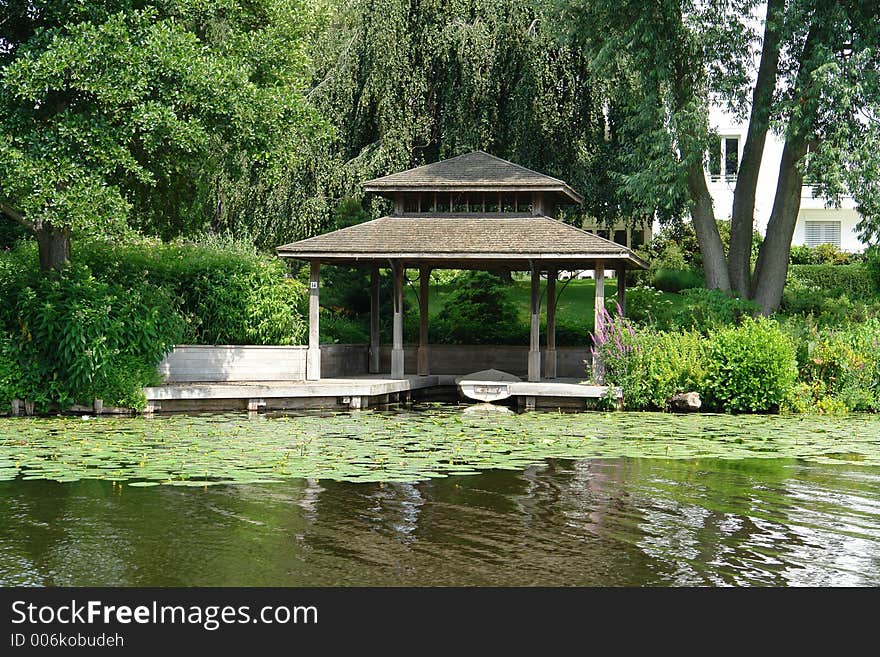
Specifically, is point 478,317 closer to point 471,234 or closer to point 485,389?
point 471,234

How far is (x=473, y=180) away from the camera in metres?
24.6

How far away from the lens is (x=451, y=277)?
3703 cm

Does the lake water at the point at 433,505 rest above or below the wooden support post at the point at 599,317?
below

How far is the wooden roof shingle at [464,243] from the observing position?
22.3 metres

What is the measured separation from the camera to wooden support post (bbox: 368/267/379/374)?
87.0 ft

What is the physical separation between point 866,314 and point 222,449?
60.0ft

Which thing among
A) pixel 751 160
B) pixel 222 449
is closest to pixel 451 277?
pixel 751 160

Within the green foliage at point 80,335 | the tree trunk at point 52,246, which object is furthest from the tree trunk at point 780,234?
the tree trunk at point 52,246

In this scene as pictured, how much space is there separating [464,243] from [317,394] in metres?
5.03

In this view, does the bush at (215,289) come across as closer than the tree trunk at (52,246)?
No

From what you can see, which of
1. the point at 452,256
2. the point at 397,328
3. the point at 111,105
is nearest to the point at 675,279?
the point at 397,328

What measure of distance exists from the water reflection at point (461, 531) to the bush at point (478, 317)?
1556 cm

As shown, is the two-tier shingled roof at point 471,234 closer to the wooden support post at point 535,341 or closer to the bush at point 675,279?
the wooden support post at point 535,341

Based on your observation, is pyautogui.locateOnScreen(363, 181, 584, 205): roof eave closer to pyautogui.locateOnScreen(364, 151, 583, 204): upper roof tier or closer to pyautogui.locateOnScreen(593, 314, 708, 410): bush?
pyautogui.locateOnScreen(364, 151, 583, 204): upper roof tier
